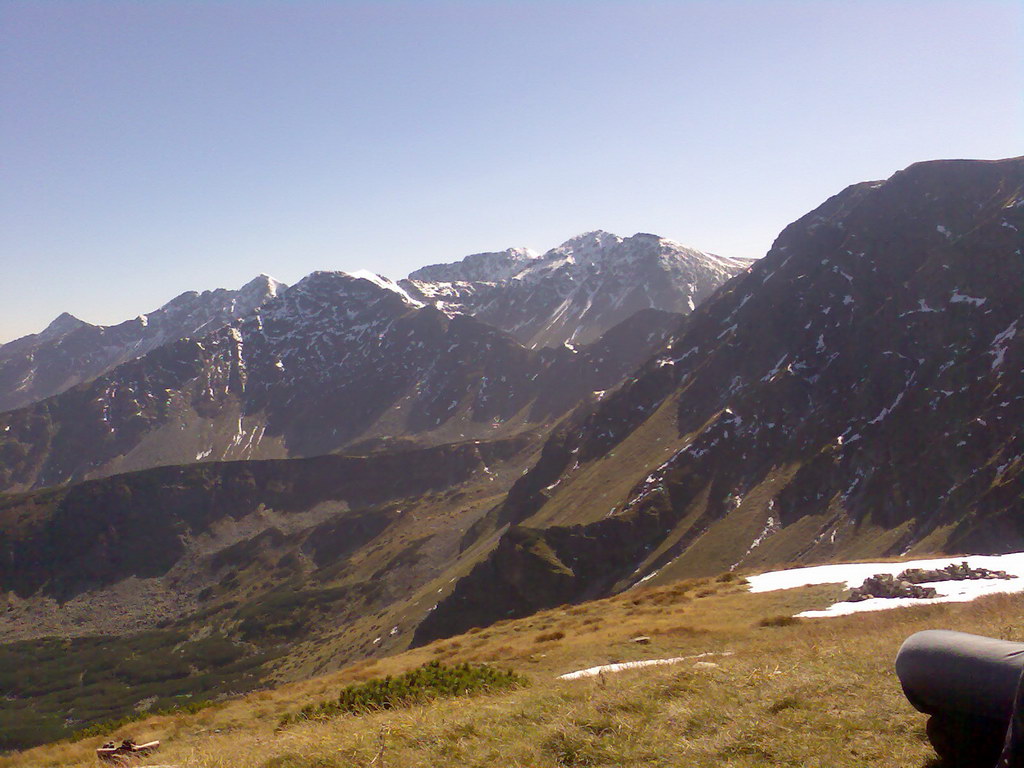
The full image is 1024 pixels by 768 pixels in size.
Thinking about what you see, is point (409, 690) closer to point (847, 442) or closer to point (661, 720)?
point (661, 720)

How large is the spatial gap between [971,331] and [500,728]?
174543mm

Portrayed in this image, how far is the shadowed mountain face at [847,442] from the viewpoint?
402 ft

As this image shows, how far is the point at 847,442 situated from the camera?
494ft

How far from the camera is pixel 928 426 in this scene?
13712cm

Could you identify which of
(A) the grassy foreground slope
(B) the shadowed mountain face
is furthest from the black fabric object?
(B) the shadowed mountain face

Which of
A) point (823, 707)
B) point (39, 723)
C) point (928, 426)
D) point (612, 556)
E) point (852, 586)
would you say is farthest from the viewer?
point (39, 723)

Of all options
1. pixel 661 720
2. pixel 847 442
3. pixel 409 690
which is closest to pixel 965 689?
pixel 661 720

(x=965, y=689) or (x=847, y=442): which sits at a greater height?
(x=965, y=689)

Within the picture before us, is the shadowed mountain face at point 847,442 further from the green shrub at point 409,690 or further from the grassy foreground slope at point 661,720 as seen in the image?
the green shrub at point 409,690

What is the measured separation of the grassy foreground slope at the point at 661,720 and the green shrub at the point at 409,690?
1057 mm

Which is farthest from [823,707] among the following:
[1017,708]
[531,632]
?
[531,632]

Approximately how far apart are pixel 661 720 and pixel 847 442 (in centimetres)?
16020

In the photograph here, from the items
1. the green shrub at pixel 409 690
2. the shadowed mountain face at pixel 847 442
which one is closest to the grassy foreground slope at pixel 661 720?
the green shrub at pixel 409 690

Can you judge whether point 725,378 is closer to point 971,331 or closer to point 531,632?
point 971,331
